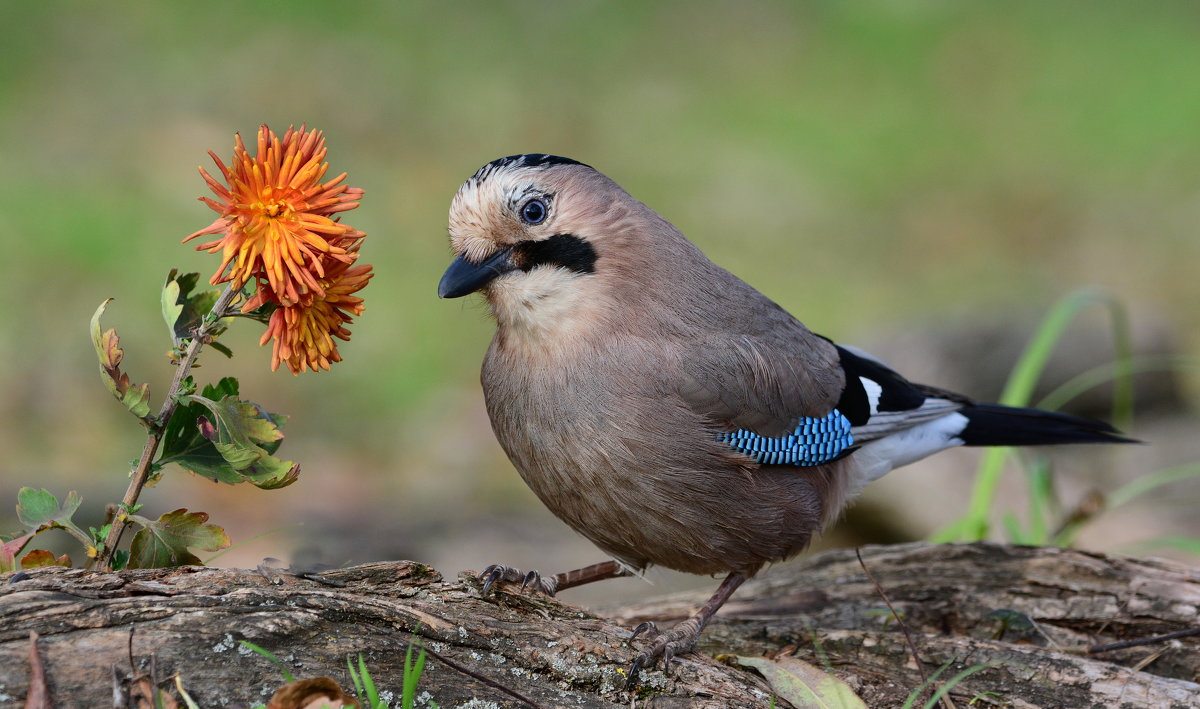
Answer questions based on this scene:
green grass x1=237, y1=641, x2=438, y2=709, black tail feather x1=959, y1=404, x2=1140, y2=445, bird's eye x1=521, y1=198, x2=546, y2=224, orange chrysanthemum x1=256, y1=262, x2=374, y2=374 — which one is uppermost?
bird's eye x1=521, y1=198, x2=546, y2=224

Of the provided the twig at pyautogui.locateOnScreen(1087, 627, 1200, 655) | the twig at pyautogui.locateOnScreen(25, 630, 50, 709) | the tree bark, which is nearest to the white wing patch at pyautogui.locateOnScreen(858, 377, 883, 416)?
the tree bark

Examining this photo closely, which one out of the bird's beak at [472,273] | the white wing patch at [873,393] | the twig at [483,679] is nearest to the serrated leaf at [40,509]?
the twig at [483,679]

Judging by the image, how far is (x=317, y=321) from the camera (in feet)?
8.80

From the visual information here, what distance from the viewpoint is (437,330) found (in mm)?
8742

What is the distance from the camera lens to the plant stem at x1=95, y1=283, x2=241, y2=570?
2580 mm

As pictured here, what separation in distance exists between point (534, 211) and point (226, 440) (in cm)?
109

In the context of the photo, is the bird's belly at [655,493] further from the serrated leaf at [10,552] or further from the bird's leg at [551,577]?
the serrated leaf at [10,552]

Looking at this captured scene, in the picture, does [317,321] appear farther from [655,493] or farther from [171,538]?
[655,493]

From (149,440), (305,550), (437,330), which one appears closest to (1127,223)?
(437,330)

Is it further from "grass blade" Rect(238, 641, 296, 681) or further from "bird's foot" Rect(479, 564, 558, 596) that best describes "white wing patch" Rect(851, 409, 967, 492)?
"grass blade" Rect(238, 641, 296, 681)

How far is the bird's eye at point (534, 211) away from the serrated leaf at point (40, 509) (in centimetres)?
135

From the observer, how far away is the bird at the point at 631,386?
3.19 m

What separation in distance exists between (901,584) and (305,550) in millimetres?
2138

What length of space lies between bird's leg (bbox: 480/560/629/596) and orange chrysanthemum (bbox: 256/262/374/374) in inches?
31.1
